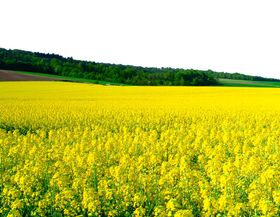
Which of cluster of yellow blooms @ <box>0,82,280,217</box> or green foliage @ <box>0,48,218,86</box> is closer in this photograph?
cluster of yellow blooms @ <box>0,82,280,217</box>

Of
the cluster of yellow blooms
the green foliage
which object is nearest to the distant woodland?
the green foliage

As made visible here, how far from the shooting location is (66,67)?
9481 centimetres

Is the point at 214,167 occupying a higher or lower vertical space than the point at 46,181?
higher

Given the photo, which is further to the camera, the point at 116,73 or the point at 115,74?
the point at 116,73

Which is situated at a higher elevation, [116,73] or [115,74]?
[116,73]

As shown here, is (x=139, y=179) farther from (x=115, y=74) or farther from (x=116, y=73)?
(x=116, y=73)

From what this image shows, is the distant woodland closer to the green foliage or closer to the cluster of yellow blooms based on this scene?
the green foliage

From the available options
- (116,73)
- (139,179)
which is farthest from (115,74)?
(139,179)

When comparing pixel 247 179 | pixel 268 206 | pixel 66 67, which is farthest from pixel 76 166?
pixel 66 67

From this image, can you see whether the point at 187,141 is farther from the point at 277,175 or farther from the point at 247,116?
the point at 247,116

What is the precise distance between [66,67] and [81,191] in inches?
3465

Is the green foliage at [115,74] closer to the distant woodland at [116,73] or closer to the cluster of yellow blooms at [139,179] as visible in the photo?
the distant woodland at [116,73]

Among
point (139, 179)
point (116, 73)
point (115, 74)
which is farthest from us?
point (116, 73)

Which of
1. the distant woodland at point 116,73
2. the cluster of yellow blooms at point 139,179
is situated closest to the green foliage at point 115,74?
the distant woodland at point 116,73
